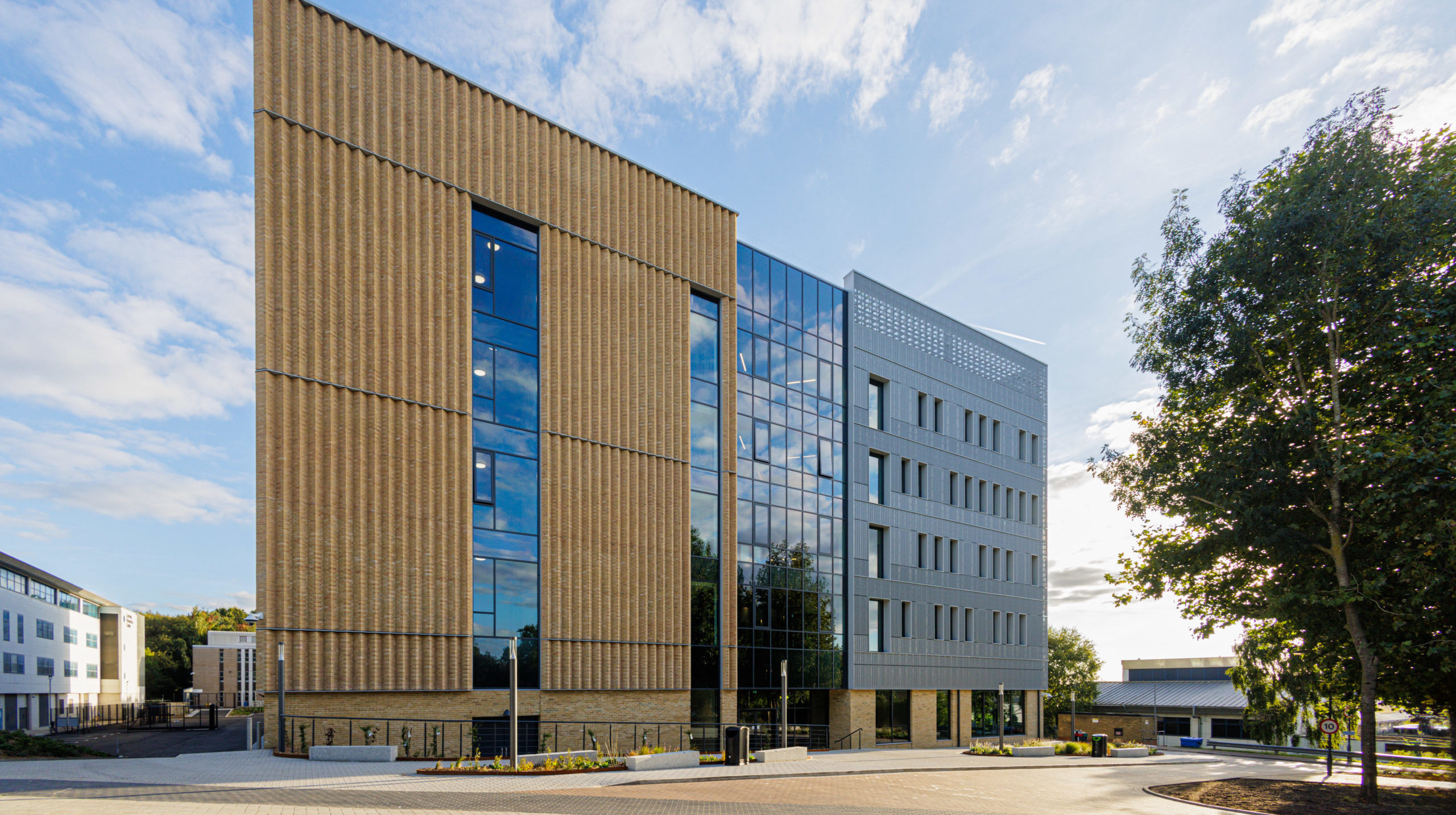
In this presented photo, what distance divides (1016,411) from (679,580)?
82.5 ft

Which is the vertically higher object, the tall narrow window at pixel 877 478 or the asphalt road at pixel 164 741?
the tall narrow window at pixel 877 478

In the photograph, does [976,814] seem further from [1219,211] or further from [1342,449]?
[1219,211]

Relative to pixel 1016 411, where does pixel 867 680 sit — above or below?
below

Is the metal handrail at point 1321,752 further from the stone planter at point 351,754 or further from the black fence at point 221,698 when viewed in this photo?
the black fence at point 221,698

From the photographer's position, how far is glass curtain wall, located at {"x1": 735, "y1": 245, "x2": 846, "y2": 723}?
3378 cm

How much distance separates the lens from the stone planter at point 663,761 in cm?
2070

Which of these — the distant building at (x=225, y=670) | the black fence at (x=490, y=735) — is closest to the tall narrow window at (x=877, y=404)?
the black fence at (x=490, y=735)

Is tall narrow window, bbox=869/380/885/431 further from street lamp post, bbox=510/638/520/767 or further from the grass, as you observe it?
the grass

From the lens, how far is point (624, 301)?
30.6 m

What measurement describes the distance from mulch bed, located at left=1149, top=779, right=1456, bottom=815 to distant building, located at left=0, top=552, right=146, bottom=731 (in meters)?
53.3

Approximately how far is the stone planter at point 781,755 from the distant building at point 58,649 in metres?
42.3

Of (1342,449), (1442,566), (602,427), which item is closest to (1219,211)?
(1342,449)

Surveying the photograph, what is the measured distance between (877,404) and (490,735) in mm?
22415

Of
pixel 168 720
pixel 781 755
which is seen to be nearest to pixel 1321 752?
pixel 781 755
